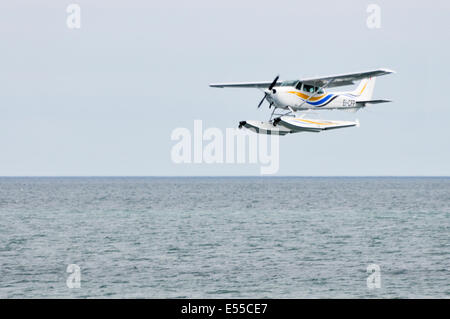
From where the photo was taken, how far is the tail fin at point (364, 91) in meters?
39.6

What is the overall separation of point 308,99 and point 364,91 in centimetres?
560

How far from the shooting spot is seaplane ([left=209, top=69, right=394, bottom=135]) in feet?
111

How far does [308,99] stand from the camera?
36.2 m

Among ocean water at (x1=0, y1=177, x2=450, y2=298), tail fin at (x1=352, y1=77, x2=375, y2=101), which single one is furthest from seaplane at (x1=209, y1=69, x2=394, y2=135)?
ocean water at (x1=0, y1=177, x2=450, y2=298)

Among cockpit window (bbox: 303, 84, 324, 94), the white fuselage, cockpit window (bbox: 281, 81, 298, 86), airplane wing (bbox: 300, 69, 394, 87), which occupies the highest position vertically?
airplane wing (bbox: 300, 69, 394, 87)

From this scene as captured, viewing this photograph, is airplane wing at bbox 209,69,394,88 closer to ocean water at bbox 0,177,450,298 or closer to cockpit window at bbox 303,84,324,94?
cockpit window at bbox 303,84,324,94

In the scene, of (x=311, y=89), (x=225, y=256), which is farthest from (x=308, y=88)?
(x=225, y=256)
